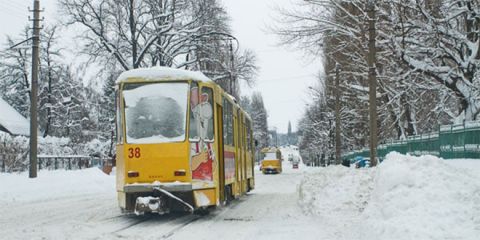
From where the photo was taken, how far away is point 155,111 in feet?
43.6

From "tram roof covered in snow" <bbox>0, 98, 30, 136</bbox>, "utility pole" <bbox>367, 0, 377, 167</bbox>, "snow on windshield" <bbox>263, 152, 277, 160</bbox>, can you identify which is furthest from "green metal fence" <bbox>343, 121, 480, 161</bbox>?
"snow on windshield" <bbox>263, 152, 277, 160</bbox>

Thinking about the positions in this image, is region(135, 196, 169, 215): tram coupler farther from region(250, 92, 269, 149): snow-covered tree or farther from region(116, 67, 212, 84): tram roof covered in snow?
region(250, 92, 269, 149): snow-covered tree

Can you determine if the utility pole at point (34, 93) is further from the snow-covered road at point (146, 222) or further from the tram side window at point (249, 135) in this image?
the tram side window at point (249, 135)

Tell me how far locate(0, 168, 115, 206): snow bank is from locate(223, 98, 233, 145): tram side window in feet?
22.5

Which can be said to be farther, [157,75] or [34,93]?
[34,93]

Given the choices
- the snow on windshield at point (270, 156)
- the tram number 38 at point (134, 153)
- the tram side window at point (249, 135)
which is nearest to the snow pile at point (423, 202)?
the tram number 38 at point (134, 153)

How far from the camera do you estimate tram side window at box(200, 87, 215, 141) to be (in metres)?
13.5

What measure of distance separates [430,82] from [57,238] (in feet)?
76.2

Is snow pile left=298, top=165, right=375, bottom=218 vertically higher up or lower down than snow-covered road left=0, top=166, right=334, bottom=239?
higher up

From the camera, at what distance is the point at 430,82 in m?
29.6

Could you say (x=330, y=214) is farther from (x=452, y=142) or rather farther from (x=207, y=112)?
(x=452, y=142)

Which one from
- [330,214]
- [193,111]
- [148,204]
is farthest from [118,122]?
[330,214]

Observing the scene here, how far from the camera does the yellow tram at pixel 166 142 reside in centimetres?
1288

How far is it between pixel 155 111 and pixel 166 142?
0.75 meters
